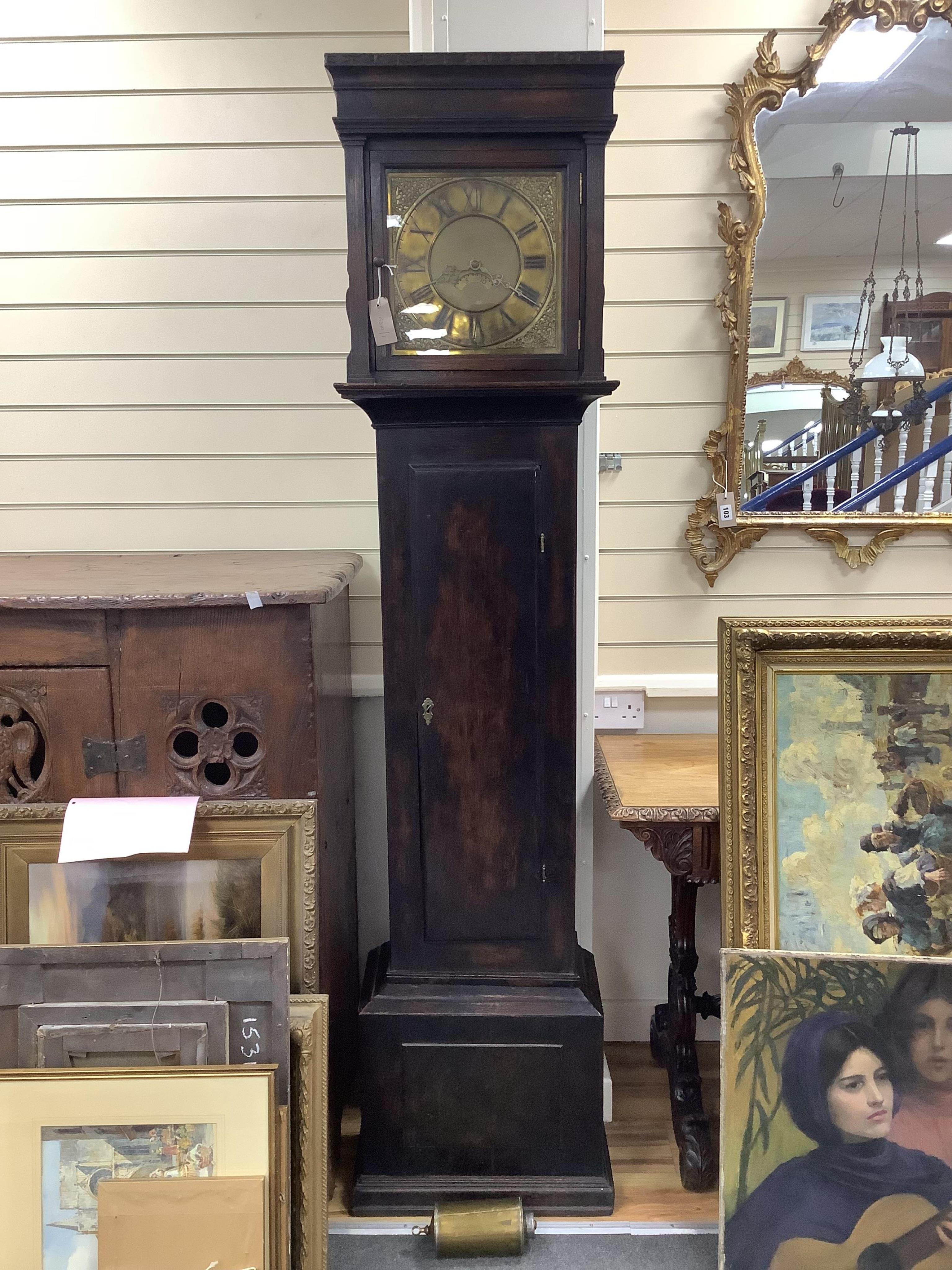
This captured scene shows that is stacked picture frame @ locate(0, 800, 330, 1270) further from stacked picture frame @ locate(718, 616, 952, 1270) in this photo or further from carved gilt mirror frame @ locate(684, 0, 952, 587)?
carved gilt mirror frame @ locate(684, 0, 952, 587)

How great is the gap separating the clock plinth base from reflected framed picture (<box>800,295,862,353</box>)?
1583 mm

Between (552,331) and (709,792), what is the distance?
0.98 metres

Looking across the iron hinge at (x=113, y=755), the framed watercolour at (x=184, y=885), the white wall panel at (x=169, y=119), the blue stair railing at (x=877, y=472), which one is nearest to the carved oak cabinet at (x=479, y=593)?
the framed watercolour at (x=184, y=885)

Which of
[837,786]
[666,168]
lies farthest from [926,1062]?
[666,168]

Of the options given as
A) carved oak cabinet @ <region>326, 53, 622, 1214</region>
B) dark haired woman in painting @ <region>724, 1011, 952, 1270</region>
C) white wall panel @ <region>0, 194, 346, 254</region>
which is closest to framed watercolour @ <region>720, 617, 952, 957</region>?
dark haired woman in painting @ <region>724, 1011, 952, 1270</region>

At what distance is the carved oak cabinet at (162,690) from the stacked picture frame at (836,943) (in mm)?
790

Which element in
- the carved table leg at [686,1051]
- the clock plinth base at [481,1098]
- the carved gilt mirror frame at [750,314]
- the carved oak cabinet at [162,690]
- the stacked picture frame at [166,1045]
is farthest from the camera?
the carved gilt mirror frame at [750,314]

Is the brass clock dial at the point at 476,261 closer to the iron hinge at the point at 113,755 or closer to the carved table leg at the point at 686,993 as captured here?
the iron hinge at the point at 113,755

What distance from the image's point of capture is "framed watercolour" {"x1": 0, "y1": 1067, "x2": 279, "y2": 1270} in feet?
4.74

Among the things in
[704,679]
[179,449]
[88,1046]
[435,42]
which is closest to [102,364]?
[179,449]

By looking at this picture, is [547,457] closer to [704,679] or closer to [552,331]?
[552,331]

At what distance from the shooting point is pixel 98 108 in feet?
6.75

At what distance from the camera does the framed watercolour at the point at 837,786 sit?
5.04ft

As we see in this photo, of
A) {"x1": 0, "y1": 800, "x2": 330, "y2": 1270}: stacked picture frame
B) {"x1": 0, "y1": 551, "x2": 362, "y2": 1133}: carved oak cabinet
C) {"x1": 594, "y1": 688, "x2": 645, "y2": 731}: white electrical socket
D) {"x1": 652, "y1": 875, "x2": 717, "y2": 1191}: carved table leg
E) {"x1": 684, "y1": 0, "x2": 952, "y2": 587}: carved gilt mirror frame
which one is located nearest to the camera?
{"x1": 0, "y1": 800, "x2": 330, "y2": 1270}: stacked picture frame
